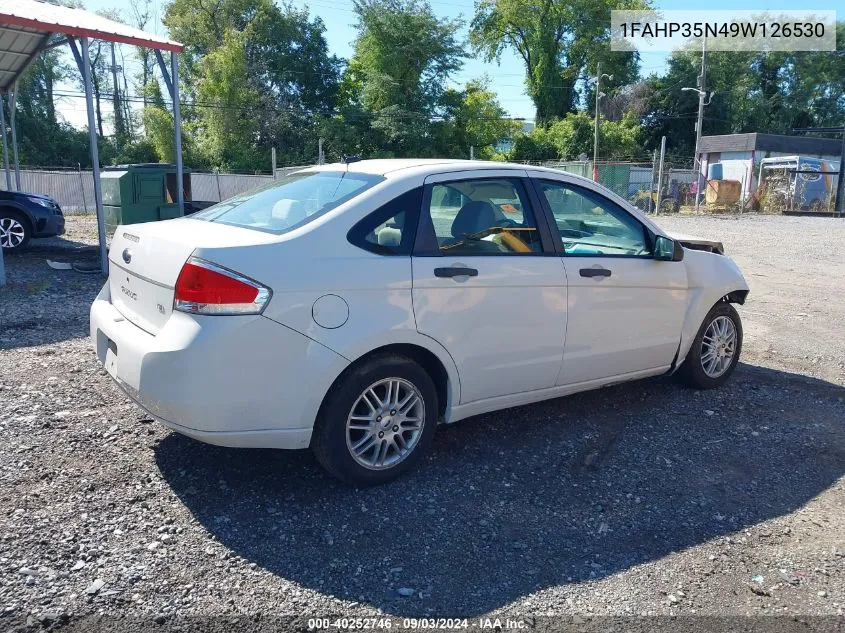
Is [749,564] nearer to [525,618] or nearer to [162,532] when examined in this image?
[525,618]

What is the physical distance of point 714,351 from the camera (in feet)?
17.9

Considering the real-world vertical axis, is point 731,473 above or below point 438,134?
below

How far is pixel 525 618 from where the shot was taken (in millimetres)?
2779

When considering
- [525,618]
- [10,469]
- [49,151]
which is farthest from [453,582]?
[49,151]

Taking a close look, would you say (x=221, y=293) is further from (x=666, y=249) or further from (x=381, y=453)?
(x=666, y=249)

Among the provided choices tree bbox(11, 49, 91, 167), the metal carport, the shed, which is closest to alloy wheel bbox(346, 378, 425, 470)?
the metal carport

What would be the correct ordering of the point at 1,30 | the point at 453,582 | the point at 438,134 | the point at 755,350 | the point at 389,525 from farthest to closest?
the point at 438,134 < the point at 1,30 < the point at 755,350 < the point at 389,525 < the point at 453,582

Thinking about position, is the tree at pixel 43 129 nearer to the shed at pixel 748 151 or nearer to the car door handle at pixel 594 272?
the shed at pixel 748 151

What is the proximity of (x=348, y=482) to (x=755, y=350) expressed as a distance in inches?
194

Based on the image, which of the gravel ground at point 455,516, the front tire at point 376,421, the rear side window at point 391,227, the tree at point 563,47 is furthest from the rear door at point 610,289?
the tree at point 563,47

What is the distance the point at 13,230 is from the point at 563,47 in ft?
173

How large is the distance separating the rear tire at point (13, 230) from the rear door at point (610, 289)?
10.1m

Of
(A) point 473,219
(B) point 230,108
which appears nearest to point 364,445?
(A) point 473,219

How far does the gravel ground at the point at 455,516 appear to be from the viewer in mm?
2881
